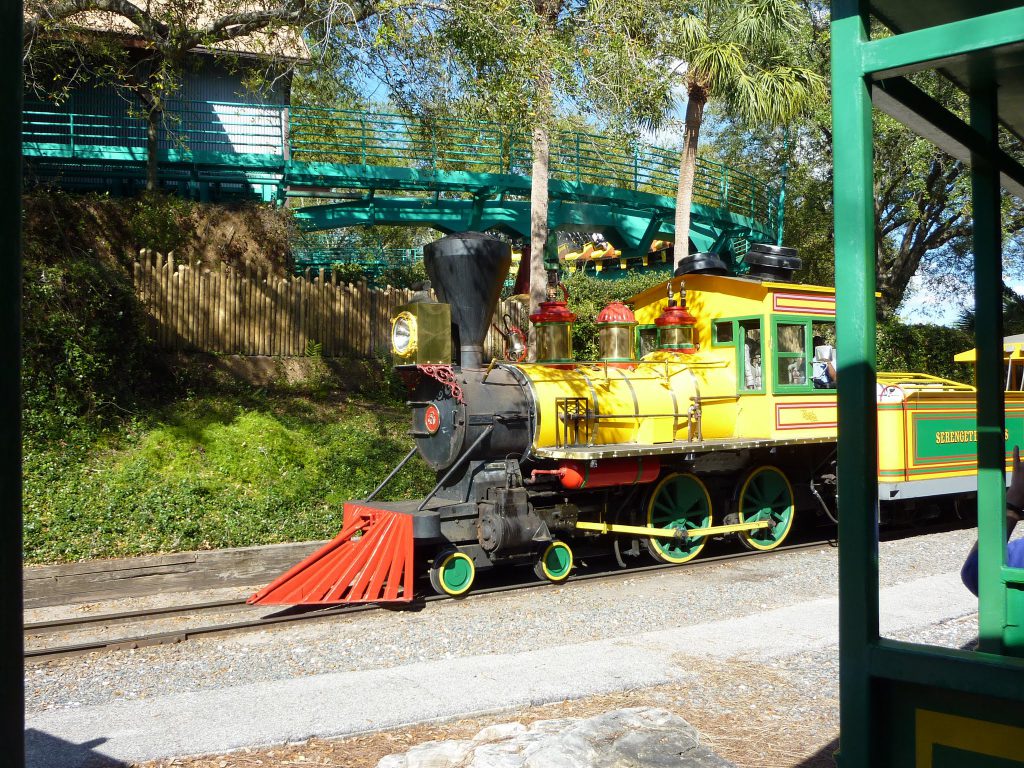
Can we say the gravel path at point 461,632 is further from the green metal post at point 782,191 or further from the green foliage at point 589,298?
the green metal post at point 782,191

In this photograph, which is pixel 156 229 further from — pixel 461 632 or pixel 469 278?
pixel 461 632

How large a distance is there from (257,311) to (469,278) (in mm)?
6367

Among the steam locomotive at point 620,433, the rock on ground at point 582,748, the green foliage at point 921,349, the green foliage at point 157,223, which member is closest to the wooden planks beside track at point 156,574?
the steam locomotive at point 620,433

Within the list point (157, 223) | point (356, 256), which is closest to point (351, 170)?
point (157, 223)

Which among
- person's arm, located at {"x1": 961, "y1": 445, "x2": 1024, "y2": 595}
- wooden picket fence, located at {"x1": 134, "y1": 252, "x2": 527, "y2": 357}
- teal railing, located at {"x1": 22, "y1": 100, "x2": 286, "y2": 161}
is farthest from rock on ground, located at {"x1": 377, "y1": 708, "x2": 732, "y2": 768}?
teal railing, located at {"x1": 22, "y1": 100, "x2": 286, "y2": 161}

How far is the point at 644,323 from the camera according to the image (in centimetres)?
1125

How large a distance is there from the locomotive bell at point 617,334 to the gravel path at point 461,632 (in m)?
2.42

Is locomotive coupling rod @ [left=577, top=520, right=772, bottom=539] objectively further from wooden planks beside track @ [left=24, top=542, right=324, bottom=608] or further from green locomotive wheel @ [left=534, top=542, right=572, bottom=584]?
wooden planks beside track @ [left=24, top=542, right=324, bottom=608]

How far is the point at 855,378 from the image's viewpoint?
2209 mm

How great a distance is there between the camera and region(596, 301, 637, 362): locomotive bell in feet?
31.3

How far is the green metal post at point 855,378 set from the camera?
2.17 meters

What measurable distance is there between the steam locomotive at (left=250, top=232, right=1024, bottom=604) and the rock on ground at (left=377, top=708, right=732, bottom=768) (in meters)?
3.38

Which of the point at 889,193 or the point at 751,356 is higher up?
the point at 889,193

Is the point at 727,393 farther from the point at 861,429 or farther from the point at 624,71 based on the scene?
the point at 861,429
